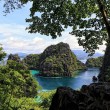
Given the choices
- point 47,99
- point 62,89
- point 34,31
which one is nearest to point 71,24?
point 34,31

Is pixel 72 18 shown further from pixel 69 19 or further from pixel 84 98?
pixel 84 98

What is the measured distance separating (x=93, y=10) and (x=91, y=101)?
374 inches

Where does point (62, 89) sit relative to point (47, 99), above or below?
A: above

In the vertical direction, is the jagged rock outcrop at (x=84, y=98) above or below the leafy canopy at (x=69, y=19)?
below

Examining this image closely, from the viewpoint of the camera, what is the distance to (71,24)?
19.1 metres

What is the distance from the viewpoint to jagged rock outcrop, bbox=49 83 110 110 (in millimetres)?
10539

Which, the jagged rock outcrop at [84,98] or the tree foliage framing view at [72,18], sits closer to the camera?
the jagged rock outcrop at [84,98]

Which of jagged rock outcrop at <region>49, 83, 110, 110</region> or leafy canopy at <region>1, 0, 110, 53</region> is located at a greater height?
leafy canopy at <region>1, 0, 110, 53</region>

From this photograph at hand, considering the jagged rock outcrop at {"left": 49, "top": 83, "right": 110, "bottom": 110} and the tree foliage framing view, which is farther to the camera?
the tree foliage framing view

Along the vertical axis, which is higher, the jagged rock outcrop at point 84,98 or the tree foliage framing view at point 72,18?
the tree foliage framing view at point 72,18

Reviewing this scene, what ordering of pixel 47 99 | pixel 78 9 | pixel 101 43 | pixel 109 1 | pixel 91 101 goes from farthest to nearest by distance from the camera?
pixel 47 99
pixel 101 43
pixel 78 9
pixel 109 1
pixel 91 101

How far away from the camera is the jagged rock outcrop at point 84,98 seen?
10.5m

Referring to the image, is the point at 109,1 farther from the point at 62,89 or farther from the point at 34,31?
the point at 62,89

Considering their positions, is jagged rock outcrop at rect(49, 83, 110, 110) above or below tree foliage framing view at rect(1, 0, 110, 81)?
below
